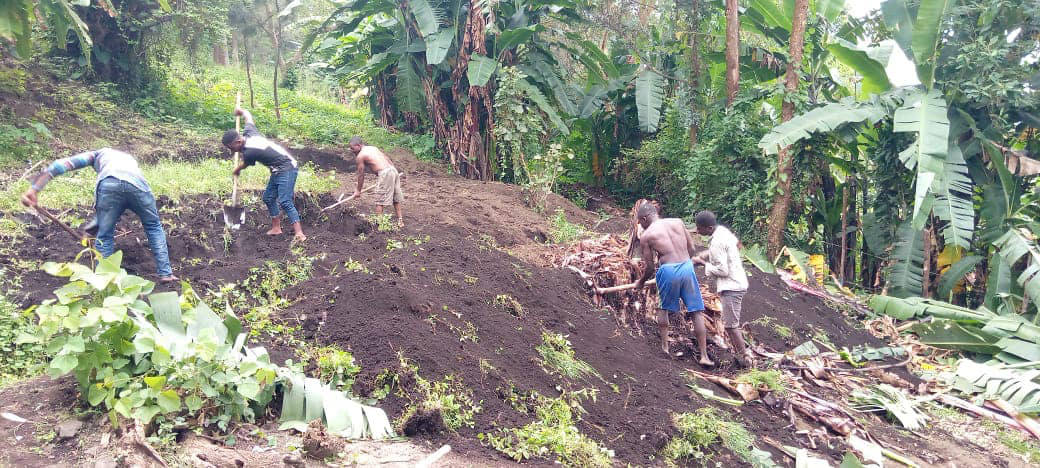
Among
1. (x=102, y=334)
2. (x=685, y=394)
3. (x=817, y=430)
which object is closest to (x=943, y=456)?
(x=817, y=430)

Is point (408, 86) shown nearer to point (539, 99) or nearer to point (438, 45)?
point (438, 45)

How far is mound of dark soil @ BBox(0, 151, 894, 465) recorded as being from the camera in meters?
4.95

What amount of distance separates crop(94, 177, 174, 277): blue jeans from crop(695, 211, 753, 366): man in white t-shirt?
5.02 metres

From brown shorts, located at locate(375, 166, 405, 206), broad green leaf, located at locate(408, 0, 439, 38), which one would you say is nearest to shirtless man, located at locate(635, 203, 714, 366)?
brown shorts, located at locate(375, 166, 405, 206)

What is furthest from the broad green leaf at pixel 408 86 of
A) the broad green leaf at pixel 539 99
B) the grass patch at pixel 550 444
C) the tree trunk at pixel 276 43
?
the grass patch at pixel 550 444

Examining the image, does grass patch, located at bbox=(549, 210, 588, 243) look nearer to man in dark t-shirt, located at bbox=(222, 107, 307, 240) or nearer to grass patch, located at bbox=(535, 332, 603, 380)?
grass patch, located at bbox=(535, 332, 603, 380)

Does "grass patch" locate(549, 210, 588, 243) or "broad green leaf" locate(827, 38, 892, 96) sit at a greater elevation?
"broad green leaf" locate(827, 38, 892, 96)

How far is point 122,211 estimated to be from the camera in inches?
240

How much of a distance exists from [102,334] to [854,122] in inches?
380

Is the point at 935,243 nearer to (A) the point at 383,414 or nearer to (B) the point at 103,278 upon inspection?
(A) the point at 383,414

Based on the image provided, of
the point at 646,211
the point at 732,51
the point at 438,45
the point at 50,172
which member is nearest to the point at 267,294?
the point at 50,172

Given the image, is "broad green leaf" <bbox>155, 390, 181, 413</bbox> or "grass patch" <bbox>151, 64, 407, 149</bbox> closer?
"broad green leaf" <bbox>155, 390, 181, 413</bbox>

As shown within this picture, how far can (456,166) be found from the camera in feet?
41.7

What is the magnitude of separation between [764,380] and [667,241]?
5.25 ft
